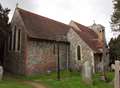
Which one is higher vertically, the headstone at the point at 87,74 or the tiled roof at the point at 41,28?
the tiled roof at the point at 41,28

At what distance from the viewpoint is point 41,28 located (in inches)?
1196

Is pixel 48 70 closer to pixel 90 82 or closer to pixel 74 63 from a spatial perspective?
pixel 74 63

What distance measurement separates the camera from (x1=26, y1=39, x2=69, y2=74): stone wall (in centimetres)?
2629

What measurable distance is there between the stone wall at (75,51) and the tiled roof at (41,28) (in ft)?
4.79

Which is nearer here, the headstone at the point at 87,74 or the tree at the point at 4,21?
the headstone at the point at 87,74

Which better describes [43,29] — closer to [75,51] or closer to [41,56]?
[41,56]

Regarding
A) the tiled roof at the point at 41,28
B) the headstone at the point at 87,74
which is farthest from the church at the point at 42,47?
the headstone at the point at 87,74

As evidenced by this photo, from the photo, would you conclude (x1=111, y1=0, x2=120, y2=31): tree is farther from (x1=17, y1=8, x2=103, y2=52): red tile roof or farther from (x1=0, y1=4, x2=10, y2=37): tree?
(x1=0, y1=4, x2=10, y2=37): tree

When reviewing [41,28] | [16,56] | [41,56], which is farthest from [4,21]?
[41,56]

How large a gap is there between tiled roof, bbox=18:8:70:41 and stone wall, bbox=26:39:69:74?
0.99m

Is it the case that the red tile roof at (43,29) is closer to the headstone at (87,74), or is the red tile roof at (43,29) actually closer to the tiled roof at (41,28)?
the tiled roof at (41,28)

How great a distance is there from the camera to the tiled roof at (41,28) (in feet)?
90.3

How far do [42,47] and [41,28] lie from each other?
11.6 feet

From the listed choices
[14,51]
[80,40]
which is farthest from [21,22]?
[80,40]
